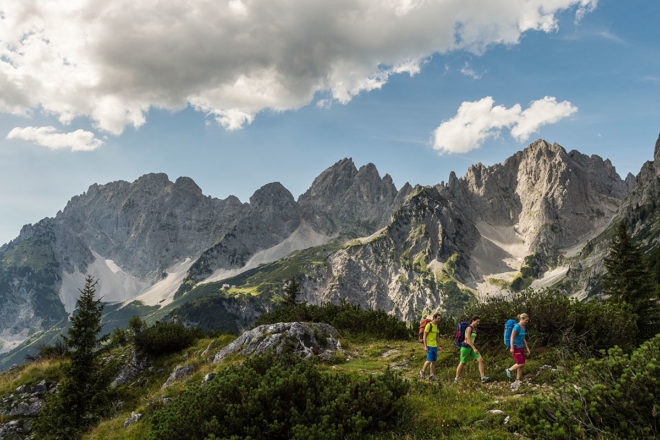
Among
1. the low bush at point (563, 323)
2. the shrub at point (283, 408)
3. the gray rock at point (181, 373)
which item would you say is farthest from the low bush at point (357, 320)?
the shrub at point (283, 408)

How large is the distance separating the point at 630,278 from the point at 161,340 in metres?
48.9

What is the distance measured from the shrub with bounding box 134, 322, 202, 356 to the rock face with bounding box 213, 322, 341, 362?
7690 mm

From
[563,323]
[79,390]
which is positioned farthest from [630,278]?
[79,390]

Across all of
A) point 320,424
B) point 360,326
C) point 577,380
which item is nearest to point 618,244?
point 360,326

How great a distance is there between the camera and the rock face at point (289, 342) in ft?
68.5

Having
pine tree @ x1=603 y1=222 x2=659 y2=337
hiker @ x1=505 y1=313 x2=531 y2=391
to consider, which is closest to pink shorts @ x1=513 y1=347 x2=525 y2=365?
hiker @ x1=505 y1=313 x2=531 y2=391

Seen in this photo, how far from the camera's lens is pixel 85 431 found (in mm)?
16172

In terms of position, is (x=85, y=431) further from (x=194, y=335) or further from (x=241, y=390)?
(x=194, y=335)

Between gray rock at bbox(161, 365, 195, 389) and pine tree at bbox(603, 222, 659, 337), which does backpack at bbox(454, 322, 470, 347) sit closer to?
gray rock at bbox(161, 365, 195, 389)

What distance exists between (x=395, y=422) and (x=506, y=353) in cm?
1055

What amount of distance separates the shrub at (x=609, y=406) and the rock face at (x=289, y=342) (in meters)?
14.8

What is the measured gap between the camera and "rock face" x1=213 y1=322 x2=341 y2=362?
2089 cm

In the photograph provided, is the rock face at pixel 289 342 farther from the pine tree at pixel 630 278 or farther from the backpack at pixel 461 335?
the pine tree at pixel 630 278

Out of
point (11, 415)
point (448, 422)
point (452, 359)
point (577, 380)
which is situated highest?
point (577, 380)
